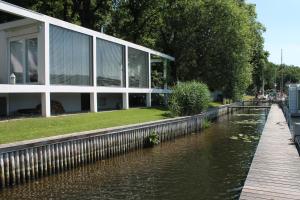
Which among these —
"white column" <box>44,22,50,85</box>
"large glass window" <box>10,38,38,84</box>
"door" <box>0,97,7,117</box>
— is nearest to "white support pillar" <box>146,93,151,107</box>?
"large glass window" <box>10,38,38,84</box>

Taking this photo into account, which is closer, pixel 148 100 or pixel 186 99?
pixel 186 99

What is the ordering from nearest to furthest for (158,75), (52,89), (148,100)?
(52,89)
(148,100)
(158,75)

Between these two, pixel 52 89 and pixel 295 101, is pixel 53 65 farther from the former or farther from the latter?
pixel 295 101

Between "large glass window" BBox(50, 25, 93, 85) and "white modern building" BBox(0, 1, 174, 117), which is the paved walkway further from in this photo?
"large glass window" BBox(50, 25, 93, 85)

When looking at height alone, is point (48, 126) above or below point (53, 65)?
below

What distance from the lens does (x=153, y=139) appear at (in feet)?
77.8

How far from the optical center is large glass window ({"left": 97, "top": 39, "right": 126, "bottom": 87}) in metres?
30.3

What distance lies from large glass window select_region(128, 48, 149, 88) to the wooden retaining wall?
12045mm

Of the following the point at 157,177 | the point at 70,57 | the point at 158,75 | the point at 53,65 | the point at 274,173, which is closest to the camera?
the point at 274,173

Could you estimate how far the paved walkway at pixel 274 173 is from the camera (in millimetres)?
10161

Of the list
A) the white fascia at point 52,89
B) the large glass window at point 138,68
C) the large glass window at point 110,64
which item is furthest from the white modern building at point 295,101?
the large glass window at point 110,64

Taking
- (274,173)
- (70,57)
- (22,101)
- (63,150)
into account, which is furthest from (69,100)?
(274,173)

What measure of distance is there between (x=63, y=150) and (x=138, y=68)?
71.8ft

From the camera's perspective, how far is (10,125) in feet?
61.6
